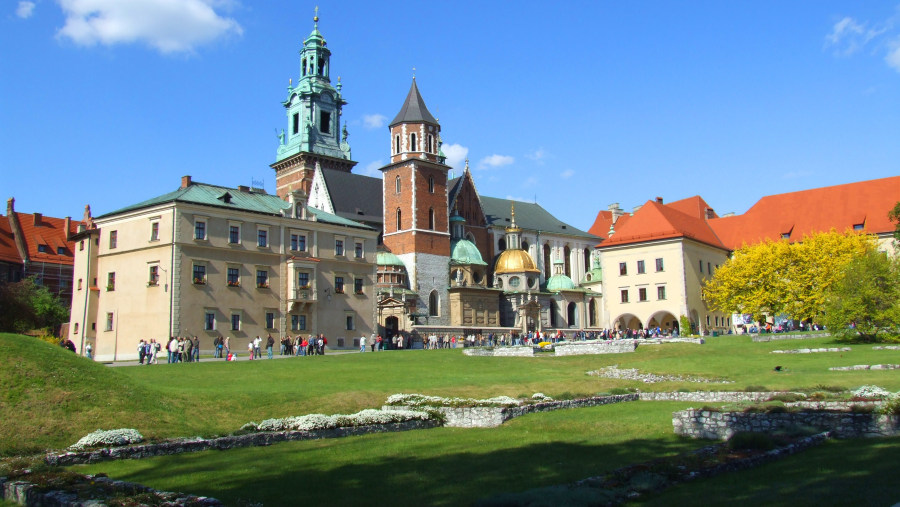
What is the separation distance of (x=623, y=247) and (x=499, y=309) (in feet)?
46.9

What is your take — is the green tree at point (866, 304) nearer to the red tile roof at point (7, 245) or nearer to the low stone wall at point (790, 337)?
the low stone wall at point (790, 337)

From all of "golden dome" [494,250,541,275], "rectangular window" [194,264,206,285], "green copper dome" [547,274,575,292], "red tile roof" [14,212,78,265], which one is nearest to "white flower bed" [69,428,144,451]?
"rectangular window" [194,264,206,285]

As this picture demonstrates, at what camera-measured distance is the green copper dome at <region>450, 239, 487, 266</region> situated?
3088 inches

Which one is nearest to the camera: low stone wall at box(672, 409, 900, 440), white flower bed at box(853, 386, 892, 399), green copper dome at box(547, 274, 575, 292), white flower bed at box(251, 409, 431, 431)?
low stone wall at box(672, 409, 900, 440)

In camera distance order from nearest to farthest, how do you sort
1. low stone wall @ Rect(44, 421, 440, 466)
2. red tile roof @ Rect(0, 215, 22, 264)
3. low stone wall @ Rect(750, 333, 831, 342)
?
low stone wall @ Rect(44, 421, 440, 466)
low stone wall @ Rect(750, 333, 831, 342)
red tile roof @ Rect(0, 215, 22, 264)

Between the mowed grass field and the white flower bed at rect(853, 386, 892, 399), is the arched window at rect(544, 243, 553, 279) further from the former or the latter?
the white flower bed at rect(853, 386, 892, 399)

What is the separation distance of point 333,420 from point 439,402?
4.04 metres

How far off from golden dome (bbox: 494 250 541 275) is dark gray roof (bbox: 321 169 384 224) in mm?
13580

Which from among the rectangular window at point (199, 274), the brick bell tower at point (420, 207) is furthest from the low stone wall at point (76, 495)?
the brick bell tower at point (420, 207)

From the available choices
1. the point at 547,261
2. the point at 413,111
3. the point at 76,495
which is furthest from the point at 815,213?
the point at 76,495

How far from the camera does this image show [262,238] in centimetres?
5181

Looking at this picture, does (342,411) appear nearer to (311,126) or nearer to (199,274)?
(199,274)

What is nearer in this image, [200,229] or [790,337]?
[790,337]

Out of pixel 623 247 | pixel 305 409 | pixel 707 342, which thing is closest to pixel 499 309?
pixel 623 247
